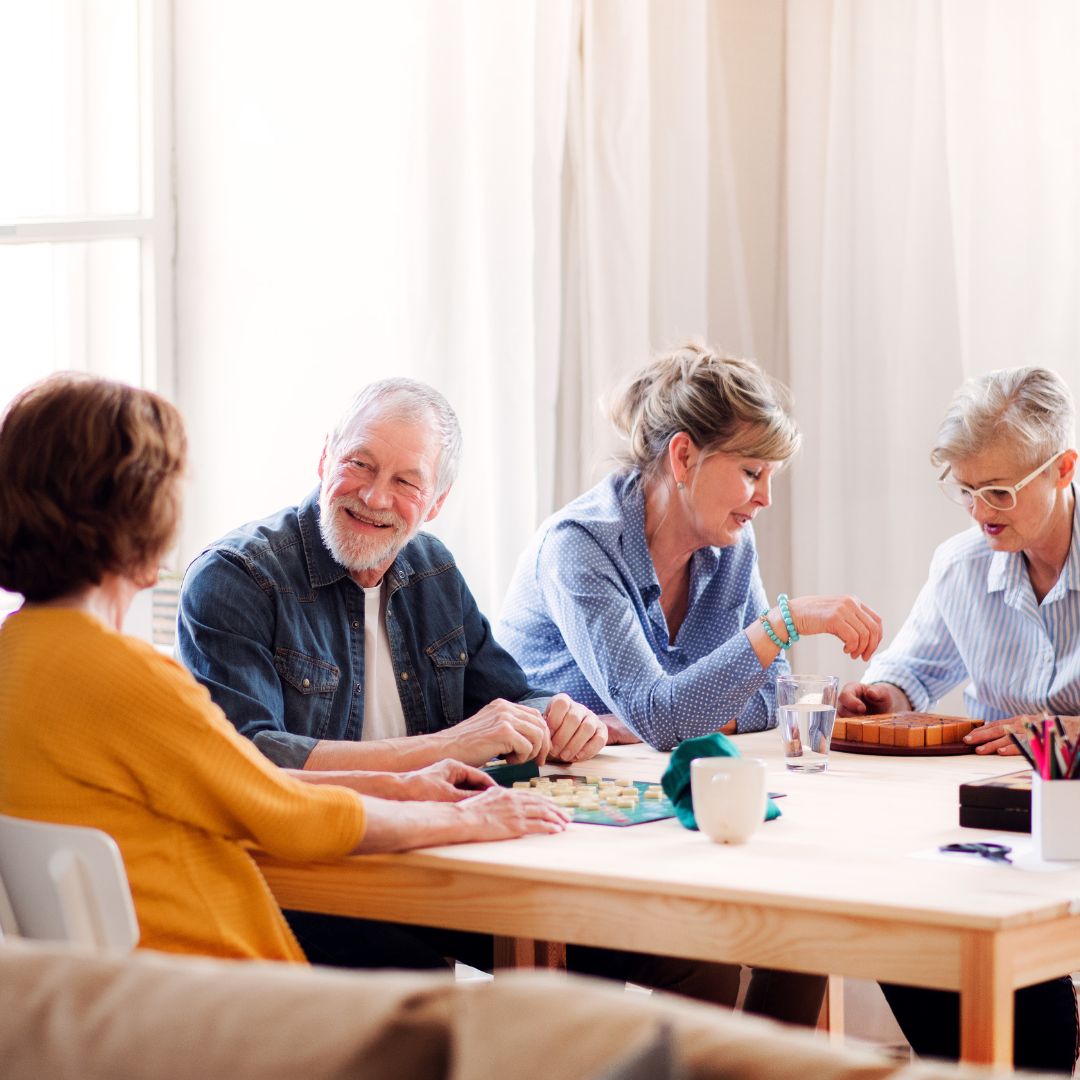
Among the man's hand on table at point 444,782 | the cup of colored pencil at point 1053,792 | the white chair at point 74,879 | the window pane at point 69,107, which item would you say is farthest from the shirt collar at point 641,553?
the window pane at point 69,107

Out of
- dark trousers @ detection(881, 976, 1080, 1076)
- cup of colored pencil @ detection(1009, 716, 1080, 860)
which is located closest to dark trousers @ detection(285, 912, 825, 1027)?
dark trousers @ detection(881, 976, 1080, 1076)

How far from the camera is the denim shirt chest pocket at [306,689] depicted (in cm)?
212

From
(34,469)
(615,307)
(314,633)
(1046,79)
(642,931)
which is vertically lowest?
(642,931)

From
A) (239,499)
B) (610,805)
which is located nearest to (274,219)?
(239,499)

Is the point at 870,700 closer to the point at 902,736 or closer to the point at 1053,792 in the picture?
the point at 902,736

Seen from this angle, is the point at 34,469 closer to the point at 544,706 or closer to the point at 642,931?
the point at 642,931

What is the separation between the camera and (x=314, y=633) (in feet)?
7.13

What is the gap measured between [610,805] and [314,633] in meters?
0.54

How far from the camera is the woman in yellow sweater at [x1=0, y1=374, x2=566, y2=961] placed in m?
1.47

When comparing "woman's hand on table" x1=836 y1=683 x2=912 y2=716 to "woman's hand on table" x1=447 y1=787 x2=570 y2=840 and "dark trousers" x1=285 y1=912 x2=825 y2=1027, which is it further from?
"woman's hand on table" x1=447 y1=787 x2=570 y2=840

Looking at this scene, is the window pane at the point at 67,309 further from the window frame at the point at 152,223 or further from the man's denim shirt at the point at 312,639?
the man's denim shirt at the point at 312,639

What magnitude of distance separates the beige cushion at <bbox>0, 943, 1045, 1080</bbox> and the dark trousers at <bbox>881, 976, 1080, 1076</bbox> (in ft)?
5.24

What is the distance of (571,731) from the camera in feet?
7.14

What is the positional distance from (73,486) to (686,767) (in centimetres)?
73
